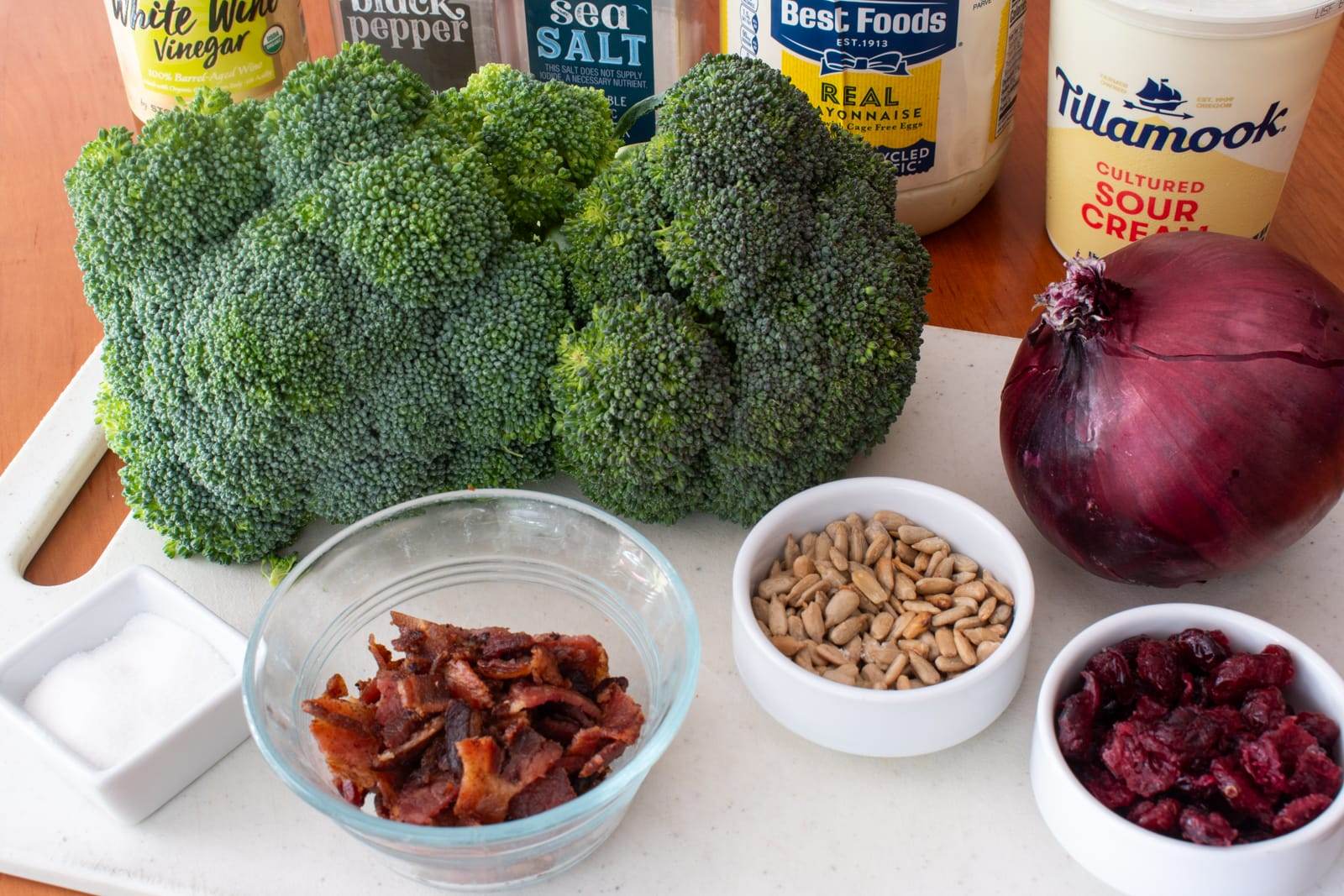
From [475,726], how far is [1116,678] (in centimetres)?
38

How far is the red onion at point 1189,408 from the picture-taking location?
839 millimetres

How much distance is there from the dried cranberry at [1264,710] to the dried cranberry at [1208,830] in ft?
0.22

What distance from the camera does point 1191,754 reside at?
2.52 ft

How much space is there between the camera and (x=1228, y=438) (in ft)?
2.74

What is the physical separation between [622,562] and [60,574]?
43 cm

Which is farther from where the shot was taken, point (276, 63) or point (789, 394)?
point (276, 63)

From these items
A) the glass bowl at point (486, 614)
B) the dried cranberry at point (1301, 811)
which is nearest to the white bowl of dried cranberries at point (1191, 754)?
the dried cranberry at point (1301, 811)

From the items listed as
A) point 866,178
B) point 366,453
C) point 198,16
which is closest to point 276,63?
point 198,16

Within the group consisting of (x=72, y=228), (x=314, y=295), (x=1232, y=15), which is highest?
(x=1232, y=15)

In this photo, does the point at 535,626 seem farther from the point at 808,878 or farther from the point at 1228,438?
the point at 1228,438

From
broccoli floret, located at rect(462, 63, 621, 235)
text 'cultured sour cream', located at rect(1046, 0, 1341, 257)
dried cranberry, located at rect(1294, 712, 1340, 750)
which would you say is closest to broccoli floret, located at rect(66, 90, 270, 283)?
broccoli floret, located at rect(462, 63, 621, 235)

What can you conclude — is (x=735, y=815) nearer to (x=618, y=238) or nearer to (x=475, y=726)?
(x=475, y=726)

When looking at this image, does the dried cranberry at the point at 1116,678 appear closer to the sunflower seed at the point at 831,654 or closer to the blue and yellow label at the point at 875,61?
the sunflower seed at the point at 831,654

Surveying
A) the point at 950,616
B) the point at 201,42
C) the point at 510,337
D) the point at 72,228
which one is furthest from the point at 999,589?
the point at 72,228
